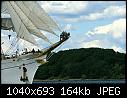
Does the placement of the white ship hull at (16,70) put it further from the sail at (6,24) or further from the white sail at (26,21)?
the sail at (6,24)

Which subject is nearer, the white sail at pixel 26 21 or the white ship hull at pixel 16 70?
the white ship hull at pixel 16 70

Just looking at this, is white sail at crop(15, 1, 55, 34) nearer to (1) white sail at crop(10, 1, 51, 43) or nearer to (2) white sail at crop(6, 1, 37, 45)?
(1) white sail at crop(10, 1, 51, 43)

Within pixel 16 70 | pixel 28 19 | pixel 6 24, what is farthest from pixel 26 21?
pixel 16 70

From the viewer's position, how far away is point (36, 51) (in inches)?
2911

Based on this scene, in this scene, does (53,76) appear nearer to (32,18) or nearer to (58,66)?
(58,66)

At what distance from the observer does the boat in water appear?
69.8m

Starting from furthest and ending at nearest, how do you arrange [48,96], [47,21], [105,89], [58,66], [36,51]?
[58,66]
[36,51]
[47,21]
[48,96]
[105,89]

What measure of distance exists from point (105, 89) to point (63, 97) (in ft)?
19.4

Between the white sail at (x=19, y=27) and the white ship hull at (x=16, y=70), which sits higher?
the white sail at (x=19, y=27)

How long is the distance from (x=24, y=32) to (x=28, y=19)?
204 cm

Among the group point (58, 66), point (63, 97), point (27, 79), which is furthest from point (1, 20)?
point (58, 66)

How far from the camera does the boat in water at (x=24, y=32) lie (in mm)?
69750

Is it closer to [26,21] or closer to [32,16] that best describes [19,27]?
[26,21]

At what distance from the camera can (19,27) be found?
70125 mm
